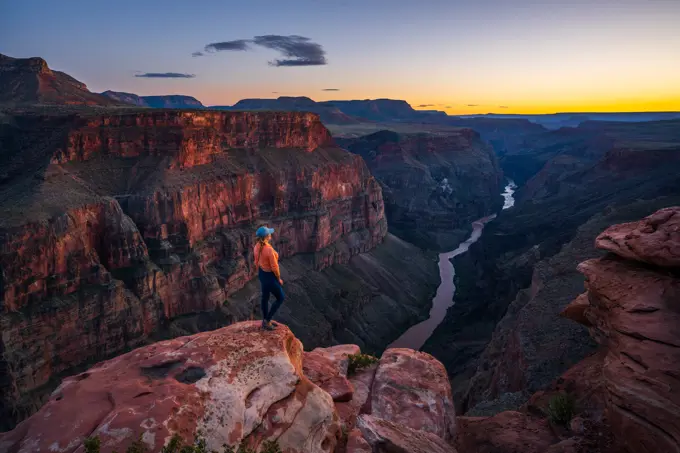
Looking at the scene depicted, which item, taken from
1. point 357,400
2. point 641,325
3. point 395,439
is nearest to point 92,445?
point 395,439

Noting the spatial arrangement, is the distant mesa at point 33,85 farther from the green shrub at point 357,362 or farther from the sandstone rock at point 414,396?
the sandstone rock at point 414,396

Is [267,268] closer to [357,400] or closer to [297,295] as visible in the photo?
[357,400]

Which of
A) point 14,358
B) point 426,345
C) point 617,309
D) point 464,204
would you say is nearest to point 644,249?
→ point 617,309

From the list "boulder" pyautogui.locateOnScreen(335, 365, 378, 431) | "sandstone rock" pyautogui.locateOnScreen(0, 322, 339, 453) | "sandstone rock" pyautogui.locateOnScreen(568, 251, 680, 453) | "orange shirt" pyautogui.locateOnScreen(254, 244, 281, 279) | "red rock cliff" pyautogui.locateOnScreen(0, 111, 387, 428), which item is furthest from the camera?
"red rock cliff" pyautogui.locateOnScreen(0, 111, 387, 428)

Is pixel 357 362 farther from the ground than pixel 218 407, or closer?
closer

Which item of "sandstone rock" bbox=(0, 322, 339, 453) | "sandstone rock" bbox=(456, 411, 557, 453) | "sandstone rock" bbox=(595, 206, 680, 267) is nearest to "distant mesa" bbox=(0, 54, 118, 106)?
"sandstone rock" bbox=(0, 322, 339, 453)

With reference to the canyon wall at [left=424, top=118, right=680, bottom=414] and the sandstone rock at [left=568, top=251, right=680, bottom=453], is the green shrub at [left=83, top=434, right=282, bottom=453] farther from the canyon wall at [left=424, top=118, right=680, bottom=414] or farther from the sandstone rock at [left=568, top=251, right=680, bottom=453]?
the canyon wall at [left=424, top=118, right=680, bottom=414]

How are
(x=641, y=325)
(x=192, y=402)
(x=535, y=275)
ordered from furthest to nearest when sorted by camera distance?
(x=535, y=275) < (x=641, y=325) < (x=192, y=402)
